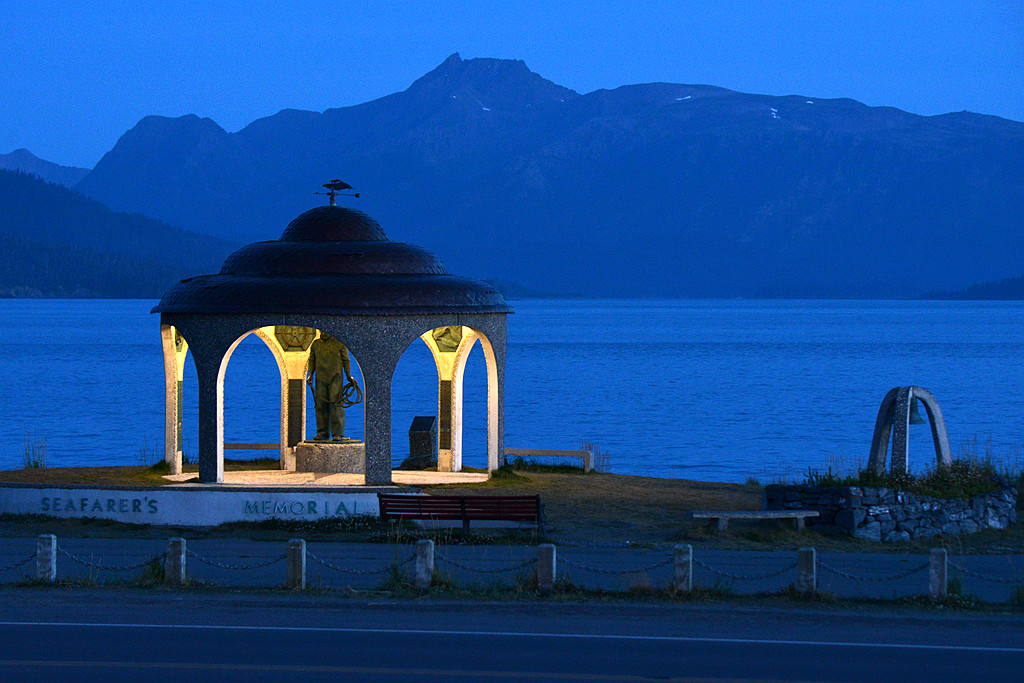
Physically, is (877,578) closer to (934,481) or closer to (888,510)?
(888,510)

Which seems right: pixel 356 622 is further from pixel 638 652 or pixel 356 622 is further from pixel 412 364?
pixel 412 364

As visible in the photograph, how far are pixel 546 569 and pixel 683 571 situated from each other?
1.66 metres

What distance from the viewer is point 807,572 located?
15562mm

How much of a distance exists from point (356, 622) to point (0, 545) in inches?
290

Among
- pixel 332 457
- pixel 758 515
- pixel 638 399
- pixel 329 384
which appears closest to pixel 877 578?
pixel 758 515

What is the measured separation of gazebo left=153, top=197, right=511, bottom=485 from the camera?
76.8ft

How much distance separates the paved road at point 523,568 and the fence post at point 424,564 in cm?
44

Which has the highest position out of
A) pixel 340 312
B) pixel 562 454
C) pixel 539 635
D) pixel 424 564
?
pixel 340 312

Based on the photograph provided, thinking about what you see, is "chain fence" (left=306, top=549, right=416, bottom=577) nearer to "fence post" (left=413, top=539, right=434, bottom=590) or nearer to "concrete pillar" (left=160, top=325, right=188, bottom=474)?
"fence post" (left=413, top=539, right=434, bottom=590)

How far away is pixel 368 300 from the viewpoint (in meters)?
23.4

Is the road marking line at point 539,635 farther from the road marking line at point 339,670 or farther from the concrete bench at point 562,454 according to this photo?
the concrete bench at point 562,454

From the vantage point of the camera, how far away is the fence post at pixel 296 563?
15930 mm

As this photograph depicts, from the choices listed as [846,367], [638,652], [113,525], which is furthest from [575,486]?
[846,367]

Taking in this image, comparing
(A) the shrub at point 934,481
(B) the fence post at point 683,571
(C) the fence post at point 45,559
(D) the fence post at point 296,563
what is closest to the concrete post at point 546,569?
(B) the fence post at point 683,571
